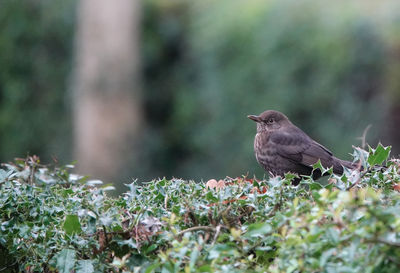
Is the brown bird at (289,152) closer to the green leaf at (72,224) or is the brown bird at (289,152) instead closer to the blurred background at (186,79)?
the blurred background at (186,79)

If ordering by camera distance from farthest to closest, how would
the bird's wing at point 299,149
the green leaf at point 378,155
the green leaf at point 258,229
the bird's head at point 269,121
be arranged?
the bird's head at point 269,121 < the bird's wing at point 299,149 < the green leaf at point 378,155 < the green leaf at point 258,229

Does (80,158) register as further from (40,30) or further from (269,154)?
(269,154)

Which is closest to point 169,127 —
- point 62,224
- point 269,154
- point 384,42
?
point 384,42

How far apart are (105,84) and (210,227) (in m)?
9.80

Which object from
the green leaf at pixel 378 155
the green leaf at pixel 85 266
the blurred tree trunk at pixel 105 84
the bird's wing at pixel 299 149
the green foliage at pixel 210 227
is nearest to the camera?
the green foliage at pixel 210 227

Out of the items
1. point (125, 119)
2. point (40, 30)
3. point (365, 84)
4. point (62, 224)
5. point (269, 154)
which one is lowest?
point (62, 224)

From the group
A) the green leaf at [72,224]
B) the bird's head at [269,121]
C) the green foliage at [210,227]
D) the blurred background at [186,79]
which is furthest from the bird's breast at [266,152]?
the green leaf at [72,224]

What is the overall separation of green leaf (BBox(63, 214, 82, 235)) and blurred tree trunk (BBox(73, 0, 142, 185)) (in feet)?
28.9

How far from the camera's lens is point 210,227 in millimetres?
2293

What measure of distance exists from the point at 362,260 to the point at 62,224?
3.97ft

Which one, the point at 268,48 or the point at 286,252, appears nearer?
the point at 286,252

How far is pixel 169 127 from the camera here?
10.8 meters

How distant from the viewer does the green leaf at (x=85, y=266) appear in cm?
233

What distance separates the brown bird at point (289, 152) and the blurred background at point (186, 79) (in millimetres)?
2303
